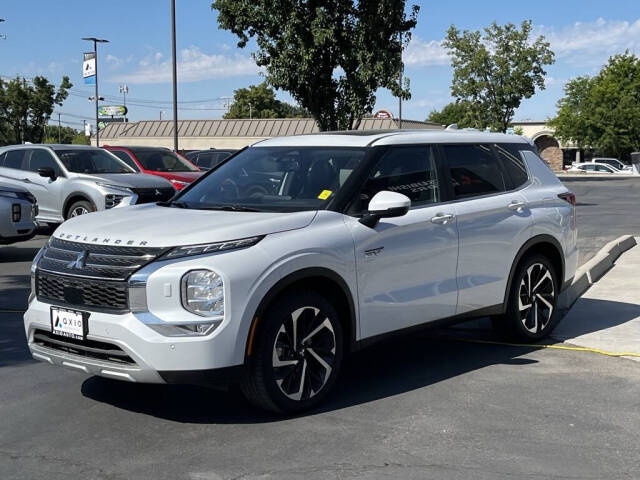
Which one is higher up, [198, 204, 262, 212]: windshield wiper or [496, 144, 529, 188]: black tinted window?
[496, 144, 529, 188]: black tinted window

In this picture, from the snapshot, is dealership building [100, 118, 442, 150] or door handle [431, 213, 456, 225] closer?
door handle [431, 213, 456, 225]

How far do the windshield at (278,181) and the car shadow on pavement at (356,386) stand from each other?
3.81ft

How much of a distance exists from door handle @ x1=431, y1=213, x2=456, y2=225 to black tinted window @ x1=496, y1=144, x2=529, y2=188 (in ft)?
3.49

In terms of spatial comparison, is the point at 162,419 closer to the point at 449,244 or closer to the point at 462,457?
the point at 462,457

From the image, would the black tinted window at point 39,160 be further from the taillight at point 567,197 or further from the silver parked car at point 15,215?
the taillight at point 567,197

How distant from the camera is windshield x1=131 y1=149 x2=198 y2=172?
17.8 metres

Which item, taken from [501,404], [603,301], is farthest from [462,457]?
[603,301]

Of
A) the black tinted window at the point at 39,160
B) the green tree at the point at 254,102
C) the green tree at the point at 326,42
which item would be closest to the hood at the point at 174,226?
the black tinted window at the point at 39,160

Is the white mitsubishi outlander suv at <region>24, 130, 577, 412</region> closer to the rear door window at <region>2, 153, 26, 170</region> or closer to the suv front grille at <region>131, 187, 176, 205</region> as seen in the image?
the suv front grille at <region>131, 187, 176, 205</region>

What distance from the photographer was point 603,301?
8883 mm

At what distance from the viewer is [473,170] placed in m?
6.59

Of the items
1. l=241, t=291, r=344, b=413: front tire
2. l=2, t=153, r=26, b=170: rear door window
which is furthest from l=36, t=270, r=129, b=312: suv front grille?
l=2, t=153, r=26, b=170: rear door window

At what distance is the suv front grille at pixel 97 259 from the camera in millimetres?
4734

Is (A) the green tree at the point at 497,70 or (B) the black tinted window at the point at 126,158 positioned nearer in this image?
(B) the black tinted window at the point at 126,158
